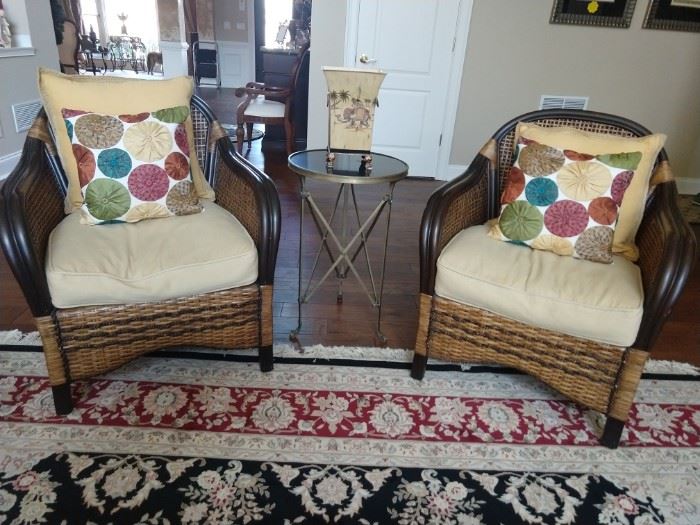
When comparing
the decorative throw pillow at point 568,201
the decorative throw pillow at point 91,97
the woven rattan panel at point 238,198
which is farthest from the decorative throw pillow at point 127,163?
the decorative throw pillow at point 568,201

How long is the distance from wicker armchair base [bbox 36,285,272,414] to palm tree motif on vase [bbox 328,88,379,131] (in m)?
0.68

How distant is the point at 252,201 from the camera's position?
1604 millimetres

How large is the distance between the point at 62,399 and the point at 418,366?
110 centimetres

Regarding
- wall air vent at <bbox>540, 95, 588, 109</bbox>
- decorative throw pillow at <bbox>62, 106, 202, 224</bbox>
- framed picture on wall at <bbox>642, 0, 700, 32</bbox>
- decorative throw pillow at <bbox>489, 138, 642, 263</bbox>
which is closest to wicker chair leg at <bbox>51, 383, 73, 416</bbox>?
decorative throw pillow at <bbox>62, 106, 202, 224</bbox>

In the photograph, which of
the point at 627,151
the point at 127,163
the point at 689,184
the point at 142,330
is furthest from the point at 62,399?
the point at 689,184

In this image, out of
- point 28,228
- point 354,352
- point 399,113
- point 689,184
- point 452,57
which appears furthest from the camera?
point 689,184

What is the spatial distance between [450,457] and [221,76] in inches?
397

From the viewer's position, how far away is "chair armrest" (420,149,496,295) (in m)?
1.53

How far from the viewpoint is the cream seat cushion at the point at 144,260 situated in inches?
52.3

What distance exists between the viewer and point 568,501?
128cm

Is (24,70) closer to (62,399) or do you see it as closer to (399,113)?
(399,113)

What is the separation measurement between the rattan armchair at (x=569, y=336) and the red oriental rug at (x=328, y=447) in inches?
5.6

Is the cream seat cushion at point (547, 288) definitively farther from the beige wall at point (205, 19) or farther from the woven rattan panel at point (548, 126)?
the beige wall at point (205, 19)

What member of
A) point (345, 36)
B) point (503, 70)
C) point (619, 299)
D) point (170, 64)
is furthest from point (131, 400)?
point (170, 64)
